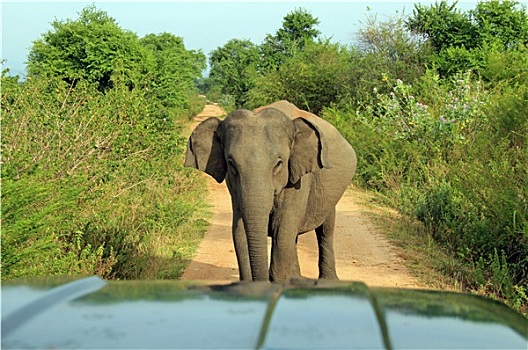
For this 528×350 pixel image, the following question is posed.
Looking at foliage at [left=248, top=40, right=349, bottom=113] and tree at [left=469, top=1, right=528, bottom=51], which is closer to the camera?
tree at [left=469, top=1, right=528, bottom=51]

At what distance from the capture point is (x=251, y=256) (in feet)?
22.5

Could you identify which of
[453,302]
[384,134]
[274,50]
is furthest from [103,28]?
[274,50]

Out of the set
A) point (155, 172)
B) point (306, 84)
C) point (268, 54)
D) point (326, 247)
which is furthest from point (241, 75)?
point (326, 247)

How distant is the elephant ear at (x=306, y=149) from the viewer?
24.3 feet

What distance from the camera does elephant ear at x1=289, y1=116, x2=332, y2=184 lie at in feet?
24.3

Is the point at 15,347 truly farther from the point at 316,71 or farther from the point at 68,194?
the point at 316,71

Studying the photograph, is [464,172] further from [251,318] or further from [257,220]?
[251,318]

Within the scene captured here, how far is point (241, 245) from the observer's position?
743cm

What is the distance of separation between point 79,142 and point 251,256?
3.92 m

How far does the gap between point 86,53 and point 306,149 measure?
13.7 meters

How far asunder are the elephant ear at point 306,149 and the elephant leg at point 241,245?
1.87ft

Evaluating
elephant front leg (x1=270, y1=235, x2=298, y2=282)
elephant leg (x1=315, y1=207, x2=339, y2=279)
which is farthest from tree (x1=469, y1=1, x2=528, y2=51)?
elephant front leg (x1=270, y1=235, x2=298, y2=282)

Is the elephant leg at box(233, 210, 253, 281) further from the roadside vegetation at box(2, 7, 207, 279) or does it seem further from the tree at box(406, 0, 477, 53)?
the tree at box(406, 0, 477, 53)

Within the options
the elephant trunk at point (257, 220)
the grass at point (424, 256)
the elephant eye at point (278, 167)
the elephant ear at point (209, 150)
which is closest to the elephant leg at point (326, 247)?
the grass at point (424, 256)
